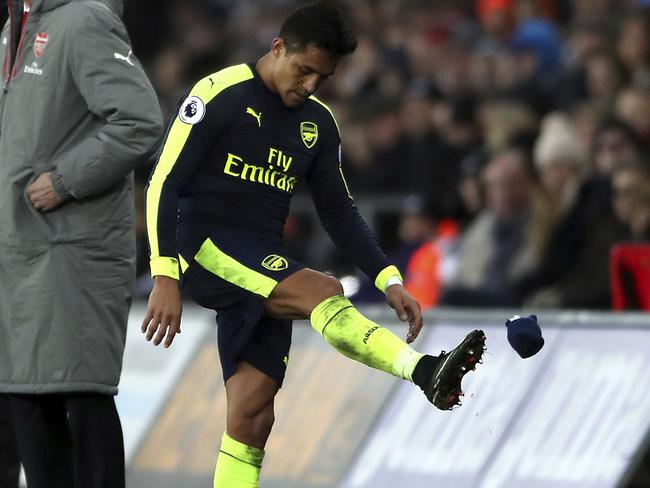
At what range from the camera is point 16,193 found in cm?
552

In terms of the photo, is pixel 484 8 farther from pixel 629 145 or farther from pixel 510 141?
pixel 629 145

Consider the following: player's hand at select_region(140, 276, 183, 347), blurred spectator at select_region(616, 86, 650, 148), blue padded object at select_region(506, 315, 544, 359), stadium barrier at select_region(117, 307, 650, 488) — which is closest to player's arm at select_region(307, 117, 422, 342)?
blue padded object at select_region(506, 315, 544, 359)

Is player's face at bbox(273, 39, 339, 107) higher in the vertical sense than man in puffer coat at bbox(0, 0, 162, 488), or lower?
higher

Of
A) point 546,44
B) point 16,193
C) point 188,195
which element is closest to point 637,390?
point 188,195

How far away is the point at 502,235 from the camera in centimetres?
1010

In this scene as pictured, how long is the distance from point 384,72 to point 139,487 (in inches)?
238

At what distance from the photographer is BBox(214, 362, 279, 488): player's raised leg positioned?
5.92 metres

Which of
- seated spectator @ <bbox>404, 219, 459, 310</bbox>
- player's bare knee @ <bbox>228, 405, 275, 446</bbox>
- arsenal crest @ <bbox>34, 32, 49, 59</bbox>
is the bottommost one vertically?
Answer: seated spectator @ <bbox>404, 219, 459, 310</bbox>

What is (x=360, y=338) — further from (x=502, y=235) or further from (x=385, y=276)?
(x=502, y=235)

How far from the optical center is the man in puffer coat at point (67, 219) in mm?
5434

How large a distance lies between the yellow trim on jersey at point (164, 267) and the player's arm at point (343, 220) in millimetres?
816

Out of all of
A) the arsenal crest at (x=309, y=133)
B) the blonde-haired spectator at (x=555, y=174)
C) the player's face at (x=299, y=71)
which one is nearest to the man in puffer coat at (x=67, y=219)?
the player's face at (x=299, y=71)

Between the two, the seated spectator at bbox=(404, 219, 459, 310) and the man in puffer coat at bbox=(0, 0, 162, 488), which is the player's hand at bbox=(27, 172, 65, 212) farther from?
the seated spectator at bbox=(404, 219, 459, 310)

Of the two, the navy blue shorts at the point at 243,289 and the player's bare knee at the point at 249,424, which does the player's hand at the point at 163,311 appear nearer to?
the navy blue shorts at the point at 243,289
